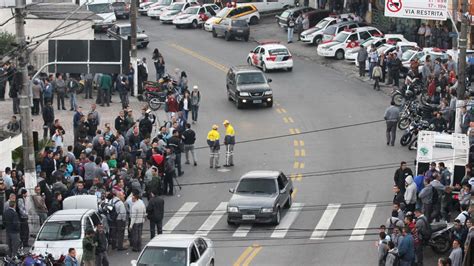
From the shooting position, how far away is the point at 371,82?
175 feet

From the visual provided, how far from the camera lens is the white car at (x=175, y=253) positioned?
2614cm

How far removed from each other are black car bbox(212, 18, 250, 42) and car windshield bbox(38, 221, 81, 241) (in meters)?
38.7

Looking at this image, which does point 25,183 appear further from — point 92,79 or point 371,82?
point 371,82

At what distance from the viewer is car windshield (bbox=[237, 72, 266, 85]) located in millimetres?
48406

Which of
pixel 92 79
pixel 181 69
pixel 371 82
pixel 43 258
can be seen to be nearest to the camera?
pixel 43 258

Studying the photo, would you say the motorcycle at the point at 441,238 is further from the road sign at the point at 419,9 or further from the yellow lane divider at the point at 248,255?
the road sign at the point at 419,9

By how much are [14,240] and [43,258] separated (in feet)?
10.6

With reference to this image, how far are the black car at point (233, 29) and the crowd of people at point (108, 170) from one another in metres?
20.6

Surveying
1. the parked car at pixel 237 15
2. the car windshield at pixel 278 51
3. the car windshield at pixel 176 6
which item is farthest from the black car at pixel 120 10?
the car windshield at pixel 278 51

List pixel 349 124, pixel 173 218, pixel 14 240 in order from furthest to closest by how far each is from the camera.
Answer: pixel 349 124
pixel 173 218
pixel 14 240

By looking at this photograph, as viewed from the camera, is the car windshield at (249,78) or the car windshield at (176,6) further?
the car windshield at (176,6)

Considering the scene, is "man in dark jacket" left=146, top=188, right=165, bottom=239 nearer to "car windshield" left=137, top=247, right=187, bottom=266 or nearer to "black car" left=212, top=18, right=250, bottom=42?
"car windshield" left=137, top=247, right=187, bottom=266

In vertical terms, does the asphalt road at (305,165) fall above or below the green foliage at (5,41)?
below

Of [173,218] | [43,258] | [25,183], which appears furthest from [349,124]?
[43,258]
